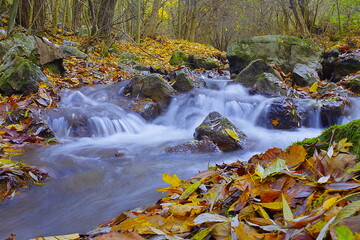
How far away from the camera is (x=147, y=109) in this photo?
23.2 feet

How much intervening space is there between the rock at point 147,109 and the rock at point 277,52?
4.51 meters

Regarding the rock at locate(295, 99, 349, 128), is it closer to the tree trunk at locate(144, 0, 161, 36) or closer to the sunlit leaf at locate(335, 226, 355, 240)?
the sunlit leaf at locate(335, 226, 355, 240)

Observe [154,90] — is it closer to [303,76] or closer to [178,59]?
[303,76]

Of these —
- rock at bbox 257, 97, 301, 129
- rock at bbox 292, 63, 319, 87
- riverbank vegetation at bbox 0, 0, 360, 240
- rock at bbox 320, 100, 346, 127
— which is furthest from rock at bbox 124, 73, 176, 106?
rock at bbox 292, 63, 319, 87

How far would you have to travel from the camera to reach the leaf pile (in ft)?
3.54

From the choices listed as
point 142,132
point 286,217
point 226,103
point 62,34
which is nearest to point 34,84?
point 142,132

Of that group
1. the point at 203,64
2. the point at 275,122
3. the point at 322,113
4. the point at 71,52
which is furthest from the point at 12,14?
the point at 322,113

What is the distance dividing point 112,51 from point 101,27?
1.27 m

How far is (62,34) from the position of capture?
13.3 metres

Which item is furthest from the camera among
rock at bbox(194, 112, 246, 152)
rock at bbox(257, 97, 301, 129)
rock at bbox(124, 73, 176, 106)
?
rock at bbox(124, 73, 176, 106)

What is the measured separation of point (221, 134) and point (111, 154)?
185cm

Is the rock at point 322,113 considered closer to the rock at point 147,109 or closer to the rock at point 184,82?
the rock at point 184,82

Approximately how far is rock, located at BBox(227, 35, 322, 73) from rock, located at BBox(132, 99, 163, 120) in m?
4.51

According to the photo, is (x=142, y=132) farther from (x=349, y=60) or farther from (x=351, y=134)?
(x=349, y=60)
